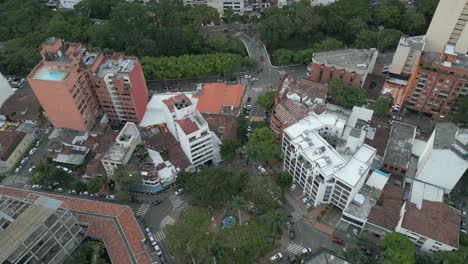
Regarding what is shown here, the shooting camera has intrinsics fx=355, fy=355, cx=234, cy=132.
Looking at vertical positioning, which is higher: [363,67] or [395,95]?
→ [363,67]

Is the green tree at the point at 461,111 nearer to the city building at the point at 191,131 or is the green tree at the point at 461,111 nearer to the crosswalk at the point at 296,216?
the crosswalk at the point at 296,216

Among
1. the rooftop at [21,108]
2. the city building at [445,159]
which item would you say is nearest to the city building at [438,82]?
the city building at [445,159]

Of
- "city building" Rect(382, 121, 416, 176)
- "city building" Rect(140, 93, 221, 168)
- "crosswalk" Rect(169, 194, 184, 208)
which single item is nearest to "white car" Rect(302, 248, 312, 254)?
"city building" Rect(382, 121, 416, 176)

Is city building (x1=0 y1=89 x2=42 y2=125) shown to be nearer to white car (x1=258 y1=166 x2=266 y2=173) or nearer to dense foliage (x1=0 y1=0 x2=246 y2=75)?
dense foliage (x1=0 y1=0 x2=246 y2=75)

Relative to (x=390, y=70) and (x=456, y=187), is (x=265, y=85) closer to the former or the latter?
(x=390, y=70)

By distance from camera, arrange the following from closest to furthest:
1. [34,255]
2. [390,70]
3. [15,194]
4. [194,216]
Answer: [34,255] → [194,216] → [15,194] → [390,70]

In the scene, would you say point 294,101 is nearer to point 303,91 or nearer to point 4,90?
point 303,91

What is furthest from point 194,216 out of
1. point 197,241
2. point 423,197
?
point 423,197

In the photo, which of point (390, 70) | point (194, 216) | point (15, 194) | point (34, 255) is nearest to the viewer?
point (34, 255)
